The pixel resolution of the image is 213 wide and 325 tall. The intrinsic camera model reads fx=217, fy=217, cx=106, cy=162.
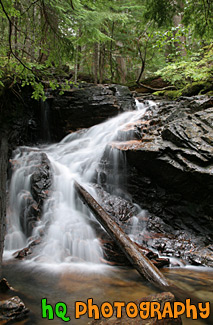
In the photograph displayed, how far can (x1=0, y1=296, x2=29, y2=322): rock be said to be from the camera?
242 centimetres

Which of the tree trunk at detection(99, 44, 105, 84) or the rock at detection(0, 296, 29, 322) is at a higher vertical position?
the tree trunk at detection(99, 44, 105, 84)

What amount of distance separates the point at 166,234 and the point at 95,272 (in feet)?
8.27

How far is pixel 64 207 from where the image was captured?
6215 mm

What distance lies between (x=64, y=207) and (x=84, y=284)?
113 inches

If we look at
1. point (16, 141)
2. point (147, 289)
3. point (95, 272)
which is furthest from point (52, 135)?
point (147, 289)

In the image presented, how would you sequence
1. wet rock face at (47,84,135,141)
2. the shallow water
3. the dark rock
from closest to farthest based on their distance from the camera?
the shallow water < the dark rock < wet rock face at (47,84,135,141)

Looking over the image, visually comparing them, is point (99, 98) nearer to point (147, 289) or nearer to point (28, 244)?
point (28, 244)

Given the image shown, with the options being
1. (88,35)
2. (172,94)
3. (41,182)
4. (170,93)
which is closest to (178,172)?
(41,182)

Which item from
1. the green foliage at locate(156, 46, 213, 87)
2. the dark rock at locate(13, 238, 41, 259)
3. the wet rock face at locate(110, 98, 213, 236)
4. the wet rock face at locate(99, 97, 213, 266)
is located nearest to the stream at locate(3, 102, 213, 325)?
the dark rock at locate(13, 238, 41, 259)

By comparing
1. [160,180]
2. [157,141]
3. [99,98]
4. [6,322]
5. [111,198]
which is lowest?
[6,322]

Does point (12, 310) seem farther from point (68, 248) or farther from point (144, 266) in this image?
point (68, 248)

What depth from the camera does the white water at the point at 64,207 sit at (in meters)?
4.91

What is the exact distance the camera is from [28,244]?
5.28 meters

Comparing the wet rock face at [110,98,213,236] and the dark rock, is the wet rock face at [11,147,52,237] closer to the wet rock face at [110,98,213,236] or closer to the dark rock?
the dark rock
